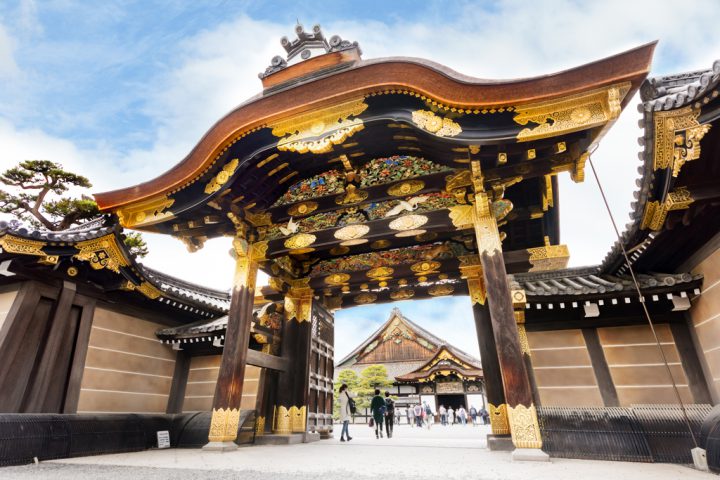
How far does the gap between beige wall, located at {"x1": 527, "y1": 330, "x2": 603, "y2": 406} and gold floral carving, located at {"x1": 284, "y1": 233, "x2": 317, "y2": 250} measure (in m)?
4.60

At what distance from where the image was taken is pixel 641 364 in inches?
247

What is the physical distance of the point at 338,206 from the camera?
6539mm

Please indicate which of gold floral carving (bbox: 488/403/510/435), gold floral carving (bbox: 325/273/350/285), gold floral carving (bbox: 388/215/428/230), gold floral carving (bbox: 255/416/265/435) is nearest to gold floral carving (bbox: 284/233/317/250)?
gold floral carving (bbox: 388/215/428/230)

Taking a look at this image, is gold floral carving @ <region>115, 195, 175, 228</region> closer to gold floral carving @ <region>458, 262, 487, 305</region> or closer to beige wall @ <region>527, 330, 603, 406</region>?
gold floral carving @ <region>458, 262, 487, 305</region>

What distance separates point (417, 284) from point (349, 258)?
5.57 ft

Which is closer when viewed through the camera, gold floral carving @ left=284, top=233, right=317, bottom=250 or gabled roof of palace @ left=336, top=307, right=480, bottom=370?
gold floral carving @ left=284, top=233, right=317, bottom=250

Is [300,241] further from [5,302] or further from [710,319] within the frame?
[710,319]

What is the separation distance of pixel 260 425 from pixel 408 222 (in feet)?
16.9

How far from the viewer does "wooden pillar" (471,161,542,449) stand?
13.7ft

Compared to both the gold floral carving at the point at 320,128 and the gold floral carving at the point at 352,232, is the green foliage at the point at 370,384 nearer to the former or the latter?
the gold floral carving at the point at 352,232

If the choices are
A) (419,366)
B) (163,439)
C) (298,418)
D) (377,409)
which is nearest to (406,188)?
(298,418)

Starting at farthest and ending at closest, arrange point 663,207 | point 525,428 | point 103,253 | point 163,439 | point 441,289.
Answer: point 441,289, point 163,439, point 103,253, point 663,207, point 525,428

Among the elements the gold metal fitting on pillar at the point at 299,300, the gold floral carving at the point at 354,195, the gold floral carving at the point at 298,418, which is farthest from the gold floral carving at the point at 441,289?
the gold floral carving at the point at 298,418

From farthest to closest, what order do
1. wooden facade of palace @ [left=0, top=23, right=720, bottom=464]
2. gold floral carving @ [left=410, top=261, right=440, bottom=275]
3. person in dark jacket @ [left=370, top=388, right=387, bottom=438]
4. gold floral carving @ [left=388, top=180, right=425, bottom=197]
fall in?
person in dark jacket @ [left=370, top=388, right=387, bottom=438] → gold floral carving @ [left=410, top=261, right=440, bottom=275] → gold floral carving @ [left=388, top=180, right=425, bottom=197] → wooden facade of palace @ [left=0, top=23, right=720, bottom=464]
